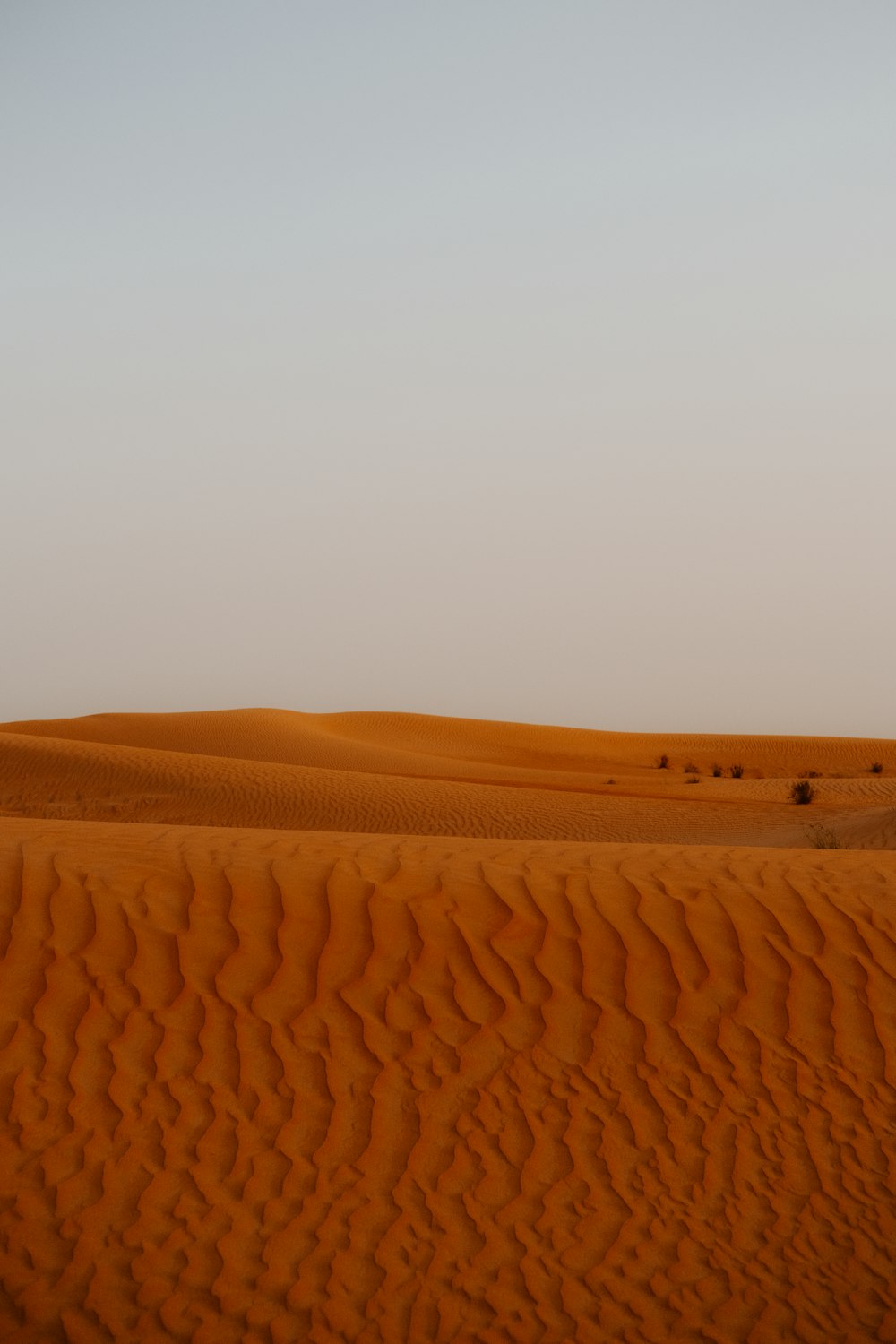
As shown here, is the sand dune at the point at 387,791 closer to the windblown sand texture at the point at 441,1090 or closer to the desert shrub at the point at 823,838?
the desert shrub at the point at 823,838

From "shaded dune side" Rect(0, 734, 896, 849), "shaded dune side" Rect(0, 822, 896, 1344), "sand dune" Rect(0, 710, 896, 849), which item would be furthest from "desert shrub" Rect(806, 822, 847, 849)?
"shaded dune side" Rect(0, 822, 896, 1344)

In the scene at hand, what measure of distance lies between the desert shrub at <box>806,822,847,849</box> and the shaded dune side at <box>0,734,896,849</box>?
0.80ft

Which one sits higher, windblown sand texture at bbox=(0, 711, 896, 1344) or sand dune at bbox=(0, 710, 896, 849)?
windblown sand texture at bbox=(0, 711, 896, 1344)

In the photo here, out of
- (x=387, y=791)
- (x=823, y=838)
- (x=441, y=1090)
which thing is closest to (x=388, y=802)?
(x=387, y=791)

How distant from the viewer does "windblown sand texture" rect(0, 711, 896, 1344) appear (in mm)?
4117

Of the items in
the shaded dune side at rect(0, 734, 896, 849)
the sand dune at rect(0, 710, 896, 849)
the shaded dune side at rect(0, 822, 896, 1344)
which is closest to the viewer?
the shaded dune side at rect(0, 822, 896, 1344)

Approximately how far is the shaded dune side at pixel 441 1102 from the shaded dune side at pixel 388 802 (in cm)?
919

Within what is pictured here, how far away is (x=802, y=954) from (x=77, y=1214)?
3.99m

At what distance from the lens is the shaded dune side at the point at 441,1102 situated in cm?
411

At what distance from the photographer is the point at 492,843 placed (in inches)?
333

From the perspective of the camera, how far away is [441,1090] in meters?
5.13

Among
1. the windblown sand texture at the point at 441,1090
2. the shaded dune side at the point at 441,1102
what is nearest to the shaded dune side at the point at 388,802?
the windblown sand texture at the point at 441,1090

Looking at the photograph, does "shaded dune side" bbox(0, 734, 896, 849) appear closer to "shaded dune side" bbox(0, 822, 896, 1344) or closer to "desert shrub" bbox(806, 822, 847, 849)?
"desert shrub" bbox(806, 822, 847, 849)

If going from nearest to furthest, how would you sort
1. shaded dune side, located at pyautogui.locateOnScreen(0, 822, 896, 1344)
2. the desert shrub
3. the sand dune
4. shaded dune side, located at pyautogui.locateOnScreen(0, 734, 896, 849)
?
shaded dune side, located at pyautogui.locateOnScreen(0, 822, 896, 1344), the desert shrub, shaded dune side, located at pyautogui.locateOnScreen(0, 734, 896, 849), the sand dune
